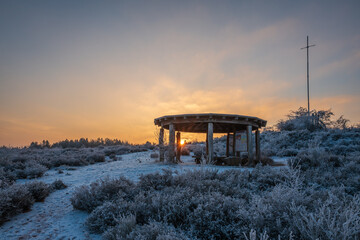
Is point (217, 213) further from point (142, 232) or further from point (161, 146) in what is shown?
point (161, 146)

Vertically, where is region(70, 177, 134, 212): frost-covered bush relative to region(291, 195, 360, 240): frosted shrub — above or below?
below

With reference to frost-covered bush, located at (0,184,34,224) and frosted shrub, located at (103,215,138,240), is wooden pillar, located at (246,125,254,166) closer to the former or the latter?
frosted shrub, located at (103,215,138,240)

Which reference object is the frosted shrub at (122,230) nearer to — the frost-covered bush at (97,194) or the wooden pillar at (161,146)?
the frost-covered bush at (97,194)

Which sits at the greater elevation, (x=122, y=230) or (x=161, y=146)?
(x=161, y=146)

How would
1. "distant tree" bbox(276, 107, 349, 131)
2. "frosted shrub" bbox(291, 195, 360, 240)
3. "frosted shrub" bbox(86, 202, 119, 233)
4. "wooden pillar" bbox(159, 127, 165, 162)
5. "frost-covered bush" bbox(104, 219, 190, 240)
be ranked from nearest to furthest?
"frosted shrub" bbox(291, 195, 360, 240) < "frost-covered bush" bbox(104, 219, 190, 240) < "frosted shrub" bbox(86, 202, 119, 233) < "wooden pillar" bbox(159, 127, 165, 162) < "distant tree" bbox(276, 107, 349, 131)

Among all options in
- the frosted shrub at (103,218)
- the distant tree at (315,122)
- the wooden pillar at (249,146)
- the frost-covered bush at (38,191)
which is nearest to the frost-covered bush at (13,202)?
the frost-covered bush at (38,191)

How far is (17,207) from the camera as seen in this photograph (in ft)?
15.0

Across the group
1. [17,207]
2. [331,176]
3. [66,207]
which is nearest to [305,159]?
[331,176]

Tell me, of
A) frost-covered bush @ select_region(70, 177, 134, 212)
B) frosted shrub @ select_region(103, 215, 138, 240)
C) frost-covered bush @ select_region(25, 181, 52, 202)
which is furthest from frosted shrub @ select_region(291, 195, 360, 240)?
frost-covered bush @ select_region(25, 181, 52, 202)

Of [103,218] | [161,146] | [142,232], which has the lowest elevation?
[103,218]

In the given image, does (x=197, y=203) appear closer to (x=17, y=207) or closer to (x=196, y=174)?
(x=196, y=174)

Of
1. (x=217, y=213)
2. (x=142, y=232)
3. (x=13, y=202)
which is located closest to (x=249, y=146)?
(x=217, y=213)

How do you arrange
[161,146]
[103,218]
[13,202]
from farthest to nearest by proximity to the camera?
1. [161,146]
2. [13,202]
3. [103,218]

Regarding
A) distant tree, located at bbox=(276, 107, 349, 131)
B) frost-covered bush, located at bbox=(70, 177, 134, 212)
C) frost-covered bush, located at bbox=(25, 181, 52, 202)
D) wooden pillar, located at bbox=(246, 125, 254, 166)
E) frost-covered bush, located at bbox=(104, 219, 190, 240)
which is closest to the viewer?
frost-covered bush, located at bbox=(104, 219, 190, 240)
